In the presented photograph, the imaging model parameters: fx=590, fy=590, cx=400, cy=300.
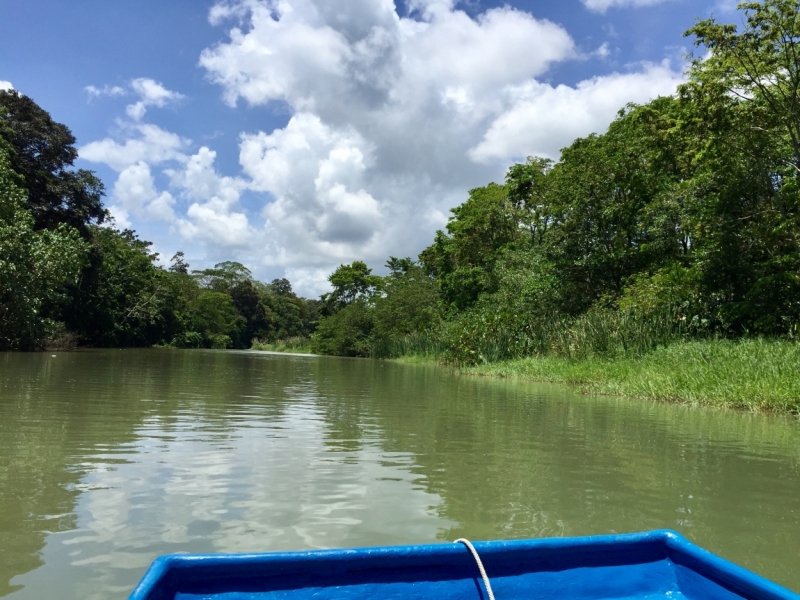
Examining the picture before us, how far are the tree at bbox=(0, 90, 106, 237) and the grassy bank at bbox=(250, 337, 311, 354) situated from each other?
2966cm

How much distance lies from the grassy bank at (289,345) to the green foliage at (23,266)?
3407 centimetres

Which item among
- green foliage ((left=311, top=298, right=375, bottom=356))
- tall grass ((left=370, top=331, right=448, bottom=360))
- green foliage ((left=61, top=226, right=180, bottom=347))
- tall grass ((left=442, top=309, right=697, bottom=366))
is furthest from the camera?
green foliage ((left=311, top=298, right=375, bottom=356))

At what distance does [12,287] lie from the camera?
22219 millimetres

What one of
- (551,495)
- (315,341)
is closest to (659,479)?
(551,495)

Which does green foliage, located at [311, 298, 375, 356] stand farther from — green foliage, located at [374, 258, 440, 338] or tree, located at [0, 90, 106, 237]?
tree, located at [0, 90, 106, 237]

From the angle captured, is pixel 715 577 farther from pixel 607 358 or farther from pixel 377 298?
pixel 377 298

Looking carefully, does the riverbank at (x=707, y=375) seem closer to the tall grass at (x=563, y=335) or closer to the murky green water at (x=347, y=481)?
the tall grass at (x=563, y=335)

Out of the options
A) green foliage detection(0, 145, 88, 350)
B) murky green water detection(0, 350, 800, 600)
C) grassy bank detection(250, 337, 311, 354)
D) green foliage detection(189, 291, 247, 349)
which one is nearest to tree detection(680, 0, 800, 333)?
murky green water detection(0, 350, 800, 600)

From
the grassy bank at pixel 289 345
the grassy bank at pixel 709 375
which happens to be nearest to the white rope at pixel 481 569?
the grassy bank at pixel 709 375

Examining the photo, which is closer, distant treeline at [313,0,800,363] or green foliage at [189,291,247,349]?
distant treeline at [313,0,800,363]

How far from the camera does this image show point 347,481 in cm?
489

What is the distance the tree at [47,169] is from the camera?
94.1 feet

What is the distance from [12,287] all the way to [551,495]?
23.7 metres

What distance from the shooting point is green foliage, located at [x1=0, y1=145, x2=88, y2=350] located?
21.8m
